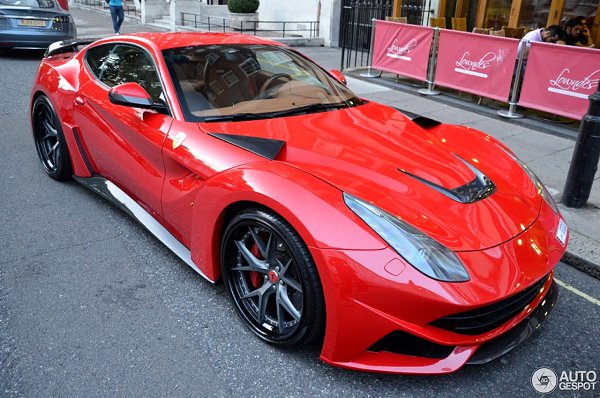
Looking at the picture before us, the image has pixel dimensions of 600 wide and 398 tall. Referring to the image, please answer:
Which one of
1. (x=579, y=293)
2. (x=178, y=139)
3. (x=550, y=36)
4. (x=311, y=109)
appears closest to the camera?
(x=178, y=139)

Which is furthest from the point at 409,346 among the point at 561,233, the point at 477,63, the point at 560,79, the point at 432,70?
the point at 432,70

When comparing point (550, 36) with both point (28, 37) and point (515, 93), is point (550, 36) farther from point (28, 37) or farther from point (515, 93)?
point (28, 37)

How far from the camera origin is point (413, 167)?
110 inches

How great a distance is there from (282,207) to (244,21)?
1581 cm

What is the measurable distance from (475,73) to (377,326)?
692 cm

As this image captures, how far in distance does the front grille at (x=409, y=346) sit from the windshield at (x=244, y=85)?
5.42 ft

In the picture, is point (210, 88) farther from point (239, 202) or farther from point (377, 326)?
point (377, 326)

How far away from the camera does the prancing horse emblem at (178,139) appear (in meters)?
3.01

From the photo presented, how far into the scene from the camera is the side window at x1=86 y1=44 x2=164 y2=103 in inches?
135

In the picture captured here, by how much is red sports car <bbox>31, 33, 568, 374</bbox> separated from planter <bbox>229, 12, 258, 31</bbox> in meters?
13.5

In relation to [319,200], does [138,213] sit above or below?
below

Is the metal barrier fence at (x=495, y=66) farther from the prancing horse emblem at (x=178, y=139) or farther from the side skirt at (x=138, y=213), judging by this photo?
the side skirt at (x=138, y=213)

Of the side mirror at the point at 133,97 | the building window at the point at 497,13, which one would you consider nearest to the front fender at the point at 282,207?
the side mirror at the point at 133,97

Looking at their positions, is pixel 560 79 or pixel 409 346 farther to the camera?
pixel 560 79
